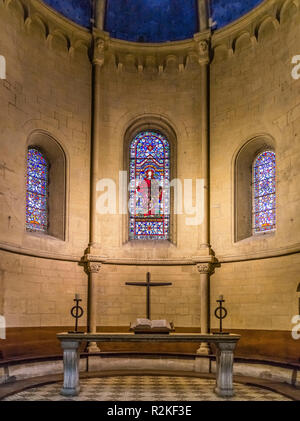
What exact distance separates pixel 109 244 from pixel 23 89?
449cm

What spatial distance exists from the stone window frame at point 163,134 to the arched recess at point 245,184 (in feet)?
5.73

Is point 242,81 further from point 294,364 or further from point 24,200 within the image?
point 294,364

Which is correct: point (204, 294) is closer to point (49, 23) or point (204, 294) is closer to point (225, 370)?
point (225, 370)

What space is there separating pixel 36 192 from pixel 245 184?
5.37 m

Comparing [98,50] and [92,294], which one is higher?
[98,50]

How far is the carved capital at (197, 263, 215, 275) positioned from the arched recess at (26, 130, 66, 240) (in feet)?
11.6

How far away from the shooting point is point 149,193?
1538 cm

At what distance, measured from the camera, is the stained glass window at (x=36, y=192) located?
45.4ft

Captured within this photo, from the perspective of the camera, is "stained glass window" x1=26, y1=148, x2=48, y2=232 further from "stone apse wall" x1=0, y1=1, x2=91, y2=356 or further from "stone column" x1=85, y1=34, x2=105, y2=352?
"stone column" x1=85, y1=34, x2=105, y2=352

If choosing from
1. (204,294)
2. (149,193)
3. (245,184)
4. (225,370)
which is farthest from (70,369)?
(245,184)

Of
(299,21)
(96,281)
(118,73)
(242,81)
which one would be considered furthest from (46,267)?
(299,21)

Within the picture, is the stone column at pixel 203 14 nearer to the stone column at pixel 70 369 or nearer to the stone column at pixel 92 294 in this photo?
the stone column at pixel 92 294

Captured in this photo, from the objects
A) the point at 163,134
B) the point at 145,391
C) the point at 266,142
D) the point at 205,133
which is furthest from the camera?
the point at 163,134

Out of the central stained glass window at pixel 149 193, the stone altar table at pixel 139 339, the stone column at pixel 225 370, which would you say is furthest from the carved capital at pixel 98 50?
the stone column at pixel 225 370
